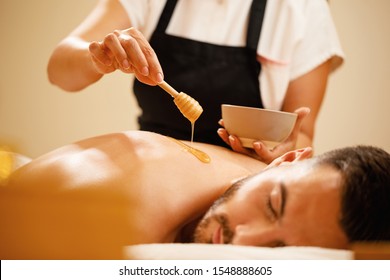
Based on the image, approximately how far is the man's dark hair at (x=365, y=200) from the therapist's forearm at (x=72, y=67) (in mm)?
571

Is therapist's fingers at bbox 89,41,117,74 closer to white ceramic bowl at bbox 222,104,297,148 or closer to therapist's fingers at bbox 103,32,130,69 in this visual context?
therapist's fingers at bbox 103,32,130,69

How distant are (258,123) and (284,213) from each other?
0.27m

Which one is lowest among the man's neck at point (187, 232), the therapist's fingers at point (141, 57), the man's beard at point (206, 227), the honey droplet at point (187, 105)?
the man's neck at point (187, 232)

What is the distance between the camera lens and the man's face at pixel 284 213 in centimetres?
57

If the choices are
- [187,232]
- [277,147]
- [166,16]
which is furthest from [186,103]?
[166,16]

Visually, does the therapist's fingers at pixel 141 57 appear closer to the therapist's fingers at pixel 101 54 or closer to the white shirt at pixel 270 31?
the therapist's fingers at pixel 101 54

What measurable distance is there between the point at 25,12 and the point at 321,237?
883 millimetres

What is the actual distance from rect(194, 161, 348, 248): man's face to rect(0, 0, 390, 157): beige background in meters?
0.54

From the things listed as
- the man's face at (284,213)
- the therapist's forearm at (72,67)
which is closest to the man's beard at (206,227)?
the man's face at (284,213)

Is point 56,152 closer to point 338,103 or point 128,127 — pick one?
point 128,127

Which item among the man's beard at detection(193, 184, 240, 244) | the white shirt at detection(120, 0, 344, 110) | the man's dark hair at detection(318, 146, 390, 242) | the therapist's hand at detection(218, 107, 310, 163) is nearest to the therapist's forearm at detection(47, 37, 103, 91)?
the white shirt at detection(120, 0, 344, 110)

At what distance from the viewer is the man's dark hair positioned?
22.1 inches

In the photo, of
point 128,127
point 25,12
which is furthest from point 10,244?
point 128,127

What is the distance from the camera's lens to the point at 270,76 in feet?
3.72
